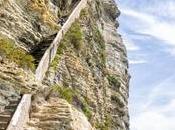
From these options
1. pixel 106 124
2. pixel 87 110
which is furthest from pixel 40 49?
pixel 106 124

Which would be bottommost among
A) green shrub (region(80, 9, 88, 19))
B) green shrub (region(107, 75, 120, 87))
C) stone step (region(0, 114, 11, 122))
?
green shrub (region(107, 75, 120, 87))

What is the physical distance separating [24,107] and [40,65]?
6129 millimetres

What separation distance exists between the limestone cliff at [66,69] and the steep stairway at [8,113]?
269 mm

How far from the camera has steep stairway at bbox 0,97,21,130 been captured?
1355 cm

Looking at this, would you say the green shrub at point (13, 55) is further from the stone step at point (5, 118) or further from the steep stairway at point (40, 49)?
the stone step at point (5, 118)

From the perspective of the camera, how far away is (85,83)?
26.3 meters

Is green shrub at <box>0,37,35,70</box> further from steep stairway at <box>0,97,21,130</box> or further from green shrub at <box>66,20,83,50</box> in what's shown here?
green shrub at <box>66,20,83,50</box>

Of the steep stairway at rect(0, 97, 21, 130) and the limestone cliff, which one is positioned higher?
the steep stairway at rect(0, 97, 21, 130)

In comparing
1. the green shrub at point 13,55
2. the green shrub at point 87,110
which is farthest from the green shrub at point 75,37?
the green shrub at point 13,55

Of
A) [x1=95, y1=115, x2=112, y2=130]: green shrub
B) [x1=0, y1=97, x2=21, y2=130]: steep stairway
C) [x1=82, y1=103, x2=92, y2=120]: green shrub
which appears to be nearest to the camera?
[x1=0, y1=97, x2=21, y2=130]: steep stairway

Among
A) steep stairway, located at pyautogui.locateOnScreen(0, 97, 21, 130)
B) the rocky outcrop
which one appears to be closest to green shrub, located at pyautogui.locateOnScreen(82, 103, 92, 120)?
the rocky outcrop

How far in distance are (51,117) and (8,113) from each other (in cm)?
180

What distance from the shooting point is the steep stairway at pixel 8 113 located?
1355 cm

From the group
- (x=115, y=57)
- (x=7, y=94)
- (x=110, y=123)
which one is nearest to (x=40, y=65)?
(x=7, y=94)
